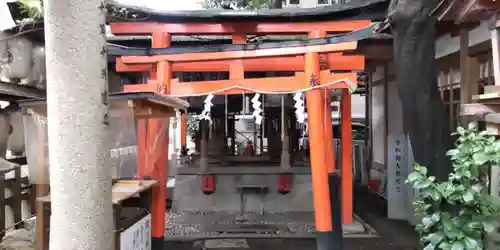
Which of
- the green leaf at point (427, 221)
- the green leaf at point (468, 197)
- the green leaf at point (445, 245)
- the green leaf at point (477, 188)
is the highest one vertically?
the green leaf at point (477, 188)

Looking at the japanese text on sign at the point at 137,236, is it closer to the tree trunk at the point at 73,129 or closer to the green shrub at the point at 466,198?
the tree trunk at the point at 73,129

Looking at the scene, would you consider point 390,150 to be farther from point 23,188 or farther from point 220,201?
point 23,188

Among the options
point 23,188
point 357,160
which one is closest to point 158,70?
point 23,188

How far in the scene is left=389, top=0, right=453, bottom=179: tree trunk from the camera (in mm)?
5387

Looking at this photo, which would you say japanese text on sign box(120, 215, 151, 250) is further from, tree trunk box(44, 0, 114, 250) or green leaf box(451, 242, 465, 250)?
green leaf box(451, 242, 465, 250)

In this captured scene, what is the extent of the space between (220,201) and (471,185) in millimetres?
10234

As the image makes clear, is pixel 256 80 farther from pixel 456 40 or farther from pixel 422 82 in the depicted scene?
pixel 456 40

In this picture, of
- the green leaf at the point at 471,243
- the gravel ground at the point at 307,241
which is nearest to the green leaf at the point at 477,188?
the green leaf at the point at 471,243

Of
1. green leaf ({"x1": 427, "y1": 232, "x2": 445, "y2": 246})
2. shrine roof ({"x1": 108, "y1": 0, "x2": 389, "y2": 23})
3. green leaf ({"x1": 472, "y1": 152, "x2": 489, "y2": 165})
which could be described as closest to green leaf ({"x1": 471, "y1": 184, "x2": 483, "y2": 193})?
green leaf ({"x1": 472, "y1": 152, "x2": 489, "y2": 165})

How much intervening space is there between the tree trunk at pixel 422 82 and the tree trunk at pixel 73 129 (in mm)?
4016

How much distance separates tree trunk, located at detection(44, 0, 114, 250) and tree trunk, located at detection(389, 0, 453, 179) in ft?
13.2

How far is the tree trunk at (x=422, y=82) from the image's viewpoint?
17.7 ft

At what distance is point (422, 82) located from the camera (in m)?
5.41

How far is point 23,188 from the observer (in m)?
9.05
